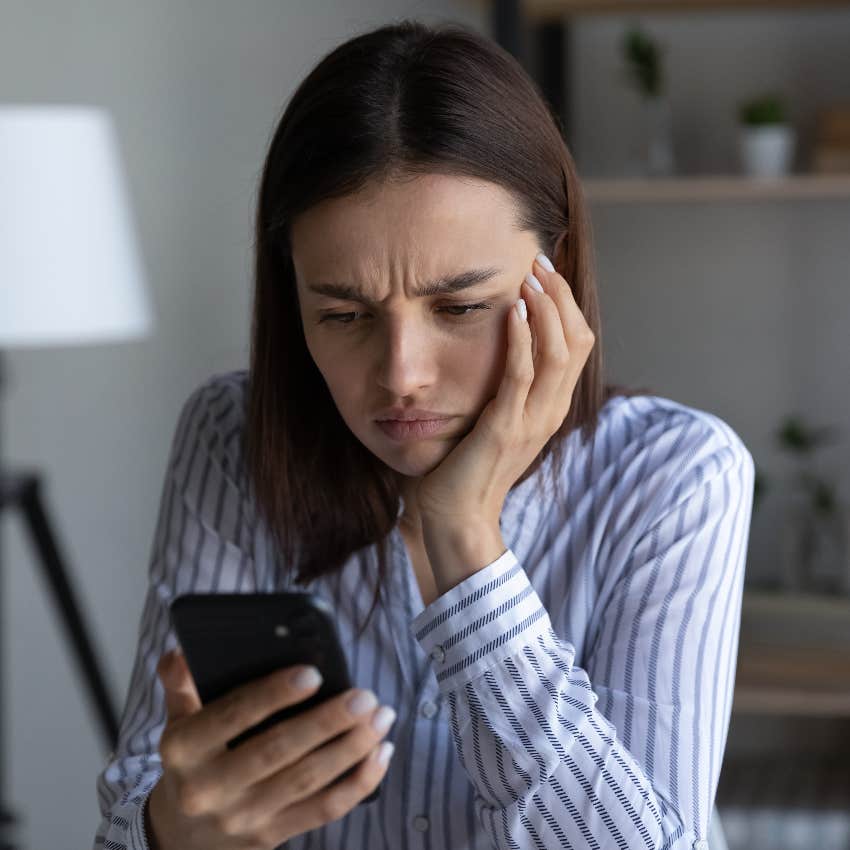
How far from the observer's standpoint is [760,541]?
7.59ft

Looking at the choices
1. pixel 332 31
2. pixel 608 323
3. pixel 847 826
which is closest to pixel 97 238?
pixel 332 31

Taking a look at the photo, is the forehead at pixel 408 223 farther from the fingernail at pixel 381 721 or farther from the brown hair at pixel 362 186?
the fingernail at pixel 381 721

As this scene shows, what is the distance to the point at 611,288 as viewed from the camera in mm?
2326

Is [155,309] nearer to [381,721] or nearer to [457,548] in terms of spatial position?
[457,548]

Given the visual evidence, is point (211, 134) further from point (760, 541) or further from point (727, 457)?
point (727, 457)

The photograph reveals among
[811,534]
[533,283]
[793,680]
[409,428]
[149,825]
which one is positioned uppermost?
[533,283]

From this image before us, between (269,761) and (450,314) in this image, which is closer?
(269,761)

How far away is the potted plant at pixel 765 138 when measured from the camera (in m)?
2.08

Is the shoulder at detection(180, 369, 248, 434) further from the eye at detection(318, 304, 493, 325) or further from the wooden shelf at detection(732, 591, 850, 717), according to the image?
the wooden shelf at detection(732, 591, 850, 717)

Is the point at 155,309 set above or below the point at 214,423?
below

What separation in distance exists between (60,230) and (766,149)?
3.73ft

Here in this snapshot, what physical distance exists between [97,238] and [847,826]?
1549 millimetres

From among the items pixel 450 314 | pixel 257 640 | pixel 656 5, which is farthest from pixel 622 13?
pixel 257 640

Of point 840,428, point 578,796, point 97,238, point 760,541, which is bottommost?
point 760,541
